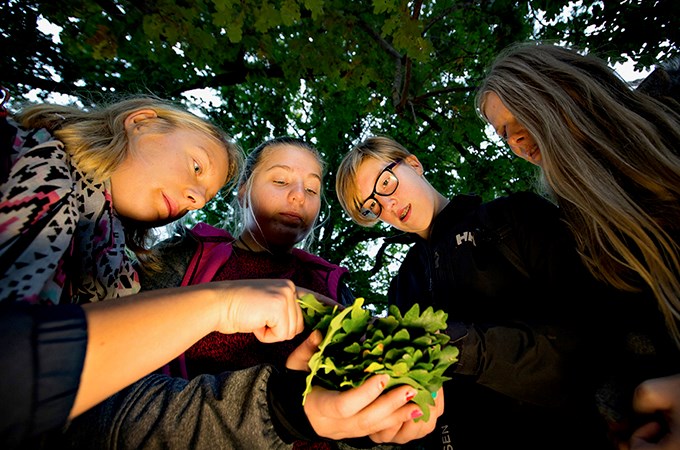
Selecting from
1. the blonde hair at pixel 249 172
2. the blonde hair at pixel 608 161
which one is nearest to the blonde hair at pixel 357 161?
the blonde hair at pixel 249 172

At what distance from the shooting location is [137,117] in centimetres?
206

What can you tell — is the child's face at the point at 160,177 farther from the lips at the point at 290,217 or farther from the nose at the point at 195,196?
the lips at the point at 290,217

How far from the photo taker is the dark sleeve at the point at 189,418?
3.72ft

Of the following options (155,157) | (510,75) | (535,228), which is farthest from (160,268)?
(510,75)

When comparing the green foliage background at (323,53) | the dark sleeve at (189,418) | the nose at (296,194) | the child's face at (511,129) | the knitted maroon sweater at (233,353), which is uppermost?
the green foliage background at (323,53)

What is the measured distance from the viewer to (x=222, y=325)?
1071mm

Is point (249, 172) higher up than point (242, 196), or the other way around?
point (249, 172)

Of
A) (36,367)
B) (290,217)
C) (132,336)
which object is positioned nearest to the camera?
(36,367)

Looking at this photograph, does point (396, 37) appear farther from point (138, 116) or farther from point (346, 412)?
point (346, 412)

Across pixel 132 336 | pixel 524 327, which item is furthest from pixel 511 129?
pixel 132 336

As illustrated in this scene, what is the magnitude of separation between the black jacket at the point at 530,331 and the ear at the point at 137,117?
2.36 metres

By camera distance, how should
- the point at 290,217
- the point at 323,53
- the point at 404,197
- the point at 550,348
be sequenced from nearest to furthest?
the point at 550,348
the point at 290,217
the point at 404,197
the point at 323,53

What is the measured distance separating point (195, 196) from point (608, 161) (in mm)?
2590

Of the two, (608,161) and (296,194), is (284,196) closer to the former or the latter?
(296,194)
